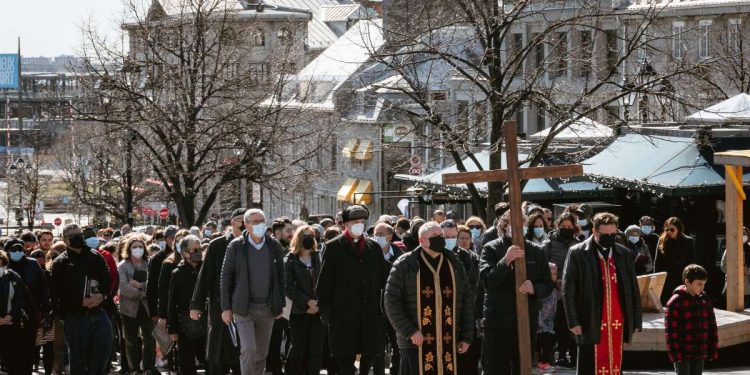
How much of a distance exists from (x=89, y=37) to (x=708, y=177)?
1954 centimetres

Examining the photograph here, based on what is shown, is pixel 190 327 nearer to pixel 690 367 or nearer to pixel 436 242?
pixel 436 242

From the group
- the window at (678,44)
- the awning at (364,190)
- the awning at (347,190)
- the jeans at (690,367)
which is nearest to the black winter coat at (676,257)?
the jeans at (690,367)

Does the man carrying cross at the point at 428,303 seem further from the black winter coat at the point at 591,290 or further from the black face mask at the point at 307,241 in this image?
the black face mask at the point at 307,241

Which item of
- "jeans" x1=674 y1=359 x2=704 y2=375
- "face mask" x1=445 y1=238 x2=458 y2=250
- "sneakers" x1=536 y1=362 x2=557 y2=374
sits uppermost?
"face mask" x1=445 y1=238 x2=458 y2=250

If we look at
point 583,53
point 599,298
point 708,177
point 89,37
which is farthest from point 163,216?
point 599,298

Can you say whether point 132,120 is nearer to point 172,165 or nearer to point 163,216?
point 172,165

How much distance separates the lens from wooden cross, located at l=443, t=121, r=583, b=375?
13.1m

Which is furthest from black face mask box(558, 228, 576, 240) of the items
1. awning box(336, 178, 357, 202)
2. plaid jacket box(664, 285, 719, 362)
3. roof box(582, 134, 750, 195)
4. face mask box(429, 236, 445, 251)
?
awning box(336, 178, 357, 202)

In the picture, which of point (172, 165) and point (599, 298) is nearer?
point (599, 298)

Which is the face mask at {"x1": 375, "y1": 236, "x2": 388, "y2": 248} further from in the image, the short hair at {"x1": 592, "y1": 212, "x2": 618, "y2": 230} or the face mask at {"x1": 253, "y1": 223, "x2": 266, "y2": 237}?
the short hair at {"x1": 592, "y1": 212, "x2": 618, "y2": 230}

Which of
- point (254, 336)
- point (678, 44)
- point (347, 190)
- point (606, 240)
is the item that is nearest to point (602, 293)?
point (606, 240)

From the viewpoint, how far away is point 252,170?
37.8 metres

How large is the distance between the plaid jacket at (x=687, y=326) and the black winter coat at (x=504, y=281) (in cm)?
140

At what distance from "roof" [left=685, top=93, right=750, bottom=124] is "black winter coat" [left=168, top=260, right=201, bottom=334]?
523 inches
